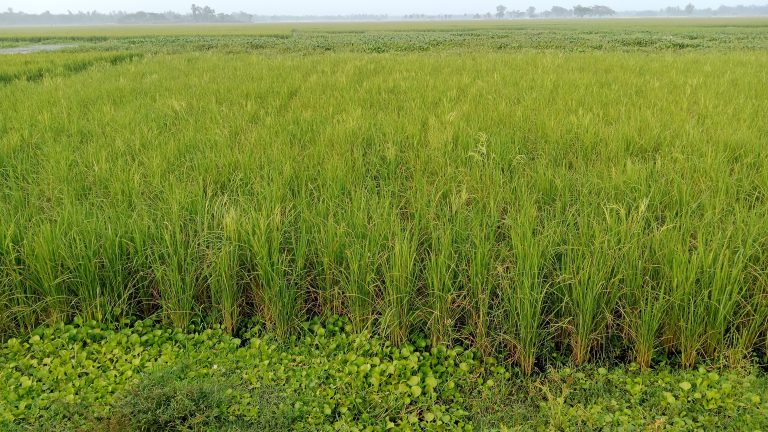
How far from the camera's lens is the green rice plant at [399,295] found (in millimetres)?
2361

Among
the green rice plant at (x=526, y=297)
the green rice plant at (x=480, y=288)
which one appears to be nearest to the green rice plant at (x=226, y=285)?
the green rice plant at (x=480, y=288)

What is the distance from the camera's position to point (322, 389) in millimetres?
2080

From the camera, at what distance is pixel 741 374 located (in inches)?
81.6

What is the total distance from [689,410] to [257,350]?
1818 mm

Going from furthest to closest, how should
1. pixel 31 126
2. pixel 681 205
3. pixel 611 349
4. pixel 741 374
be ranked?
pixel 31 126 → pixel 681 205 → pixel 611 349 → pixel 741 374

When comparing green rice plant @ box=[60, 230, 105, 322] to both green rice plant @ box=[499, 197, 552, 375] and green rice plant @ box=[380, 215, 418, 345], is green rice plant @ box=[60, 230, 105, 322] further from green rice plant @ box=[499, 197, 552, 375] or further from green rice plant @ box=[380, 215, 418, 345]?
green rice plant @ box=[499, 197, 552, 375]

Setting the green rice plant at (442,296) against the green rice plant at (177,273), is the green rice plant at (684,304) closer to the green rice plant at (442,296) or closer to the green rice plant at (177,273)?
the green rice plant at (442,296)

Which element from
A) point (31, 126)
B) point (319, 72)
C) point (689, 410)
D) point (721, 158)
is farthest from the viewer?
point (319, 72)

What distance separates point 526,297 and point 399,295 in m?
0.57

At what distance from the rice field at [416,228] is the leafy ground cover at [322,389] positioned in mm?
130

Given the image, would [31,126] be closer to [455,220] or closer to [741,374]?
[455,220]

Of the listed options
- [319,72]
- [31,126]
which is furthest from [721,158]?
[319,72]

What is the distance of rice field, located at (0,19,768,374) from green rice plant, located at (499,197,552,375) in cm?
1

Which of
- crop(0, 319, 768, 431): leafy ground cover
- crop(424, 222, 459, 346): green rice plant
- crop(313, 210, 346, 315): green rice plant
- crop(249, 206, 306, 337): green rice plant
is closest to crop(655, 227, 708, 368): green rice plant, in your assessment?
crop(0, 319, 768, 431): leafy ground cover
